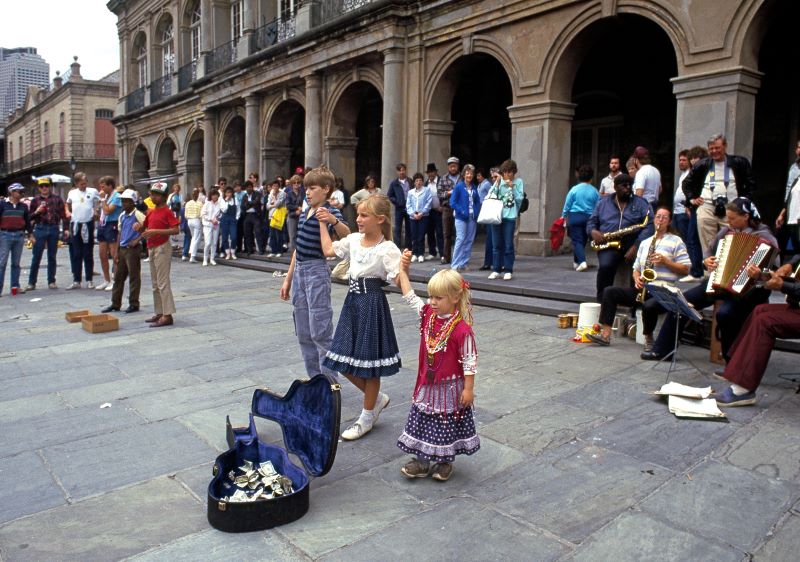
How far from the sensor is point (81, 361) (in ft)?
22.0

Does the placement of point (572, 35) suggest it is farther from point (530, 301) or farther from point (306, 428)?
point (306, 428)

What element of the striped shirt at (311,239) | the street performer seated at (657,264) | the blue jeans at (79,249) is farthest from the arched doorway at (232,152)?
the striped shirt at (311,239)

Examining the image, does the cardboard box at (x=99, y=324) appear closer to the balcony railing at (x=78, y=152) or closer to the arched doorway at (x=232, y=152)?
the arched doorway at (x=232, y=152)

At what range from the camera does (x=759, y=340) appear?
4.97m

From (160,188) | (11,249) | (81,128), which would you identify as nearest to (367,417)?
(160,188)

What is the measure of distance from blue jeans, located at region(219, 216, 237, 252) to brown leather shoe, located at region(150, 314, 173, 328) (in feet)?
27.9

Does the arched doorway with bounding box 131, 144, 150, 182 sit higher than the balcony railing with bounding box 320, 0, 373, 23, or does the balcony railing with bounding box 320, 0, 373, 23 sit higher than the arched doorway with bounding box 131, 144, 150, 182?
the balcony railing with bounding box 320, 0, 373, 23

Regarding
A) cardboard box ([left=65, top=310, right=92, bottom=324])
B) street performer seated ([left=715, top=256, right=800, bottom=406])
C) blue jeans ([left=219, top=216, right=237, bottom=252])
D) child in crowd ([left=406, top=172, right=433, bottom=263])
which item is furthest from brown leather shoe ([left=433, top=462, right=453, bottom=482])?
blue jeans ([left=219, top=216, right=237, bottom=252])

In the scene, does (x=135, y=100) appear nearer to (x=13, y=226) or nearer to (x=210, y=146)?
(x=210, y=146)

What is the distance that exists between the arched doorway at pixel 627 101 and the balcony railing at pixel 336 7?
5.92 metres

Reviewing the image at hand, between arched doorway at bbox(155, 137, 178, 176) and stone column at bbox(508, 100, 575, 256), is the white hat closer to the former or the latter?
stone column at bbox(508, 100, 575, 256)

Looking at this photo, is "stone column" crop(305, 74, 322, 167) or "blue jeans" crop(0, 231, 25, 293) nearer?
"blue jeans" crop(0, 231, 25, 293)

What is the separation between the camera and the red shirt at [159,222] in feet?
28.0

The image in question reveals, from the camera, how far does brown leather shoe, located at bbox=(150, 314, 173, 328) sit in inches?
333
